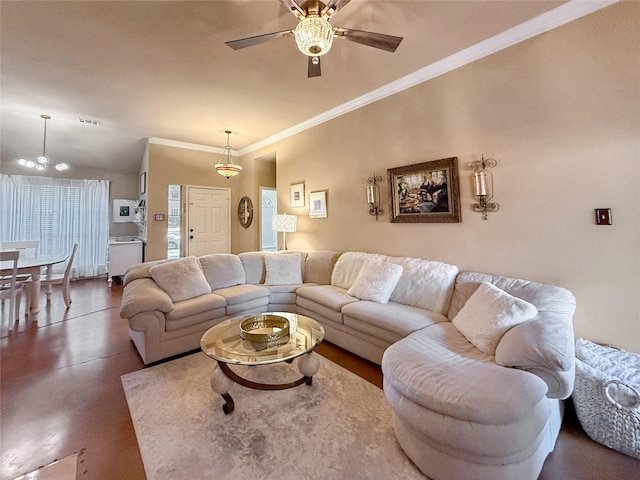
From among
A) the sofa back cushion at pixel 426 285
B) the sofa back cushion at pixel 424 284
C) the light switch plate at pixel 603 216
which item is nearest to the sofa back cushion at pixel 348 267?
the sofa back cushion at pixel 424 284

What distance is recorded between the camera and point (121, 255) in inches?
223

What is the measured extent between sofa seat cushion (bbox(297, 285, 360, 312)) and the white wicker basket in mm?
1722

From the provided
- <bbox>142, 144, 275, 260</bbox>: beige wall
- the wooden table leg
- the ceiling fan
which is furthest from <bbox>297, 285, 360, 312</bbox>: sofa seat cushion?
the wooden table leg

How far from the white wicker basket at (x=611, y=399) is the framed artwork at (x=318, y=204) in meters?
3.20

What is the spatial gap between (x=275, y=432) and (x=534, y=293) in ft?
6.81

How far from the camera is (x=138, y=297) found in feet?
7.86

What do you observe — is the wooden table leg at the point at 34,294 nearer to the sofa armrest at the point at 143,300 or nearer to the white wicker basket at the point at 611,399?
the sofa armrest at the point at 143,300

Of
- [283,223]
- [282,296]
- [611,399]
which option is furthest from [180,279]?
[611,399]

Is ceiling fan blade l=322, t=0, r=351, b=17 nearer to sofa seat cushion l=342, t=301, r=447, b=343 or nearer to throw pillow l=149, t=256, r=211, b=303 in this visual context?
sofa seat cushion l=342, t=301, r=447, b=343

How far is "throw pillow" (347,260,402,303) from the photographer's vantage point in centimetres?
268

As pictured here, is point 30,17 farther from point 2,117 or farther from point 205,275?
point 2,117

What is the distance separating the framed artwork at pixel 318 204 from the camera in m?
4.11

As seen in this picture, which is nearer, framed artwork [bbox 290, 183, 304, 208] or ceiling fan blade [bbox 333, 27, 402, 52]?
ceiling fan blade [bbox 333, 27, 402, 52]

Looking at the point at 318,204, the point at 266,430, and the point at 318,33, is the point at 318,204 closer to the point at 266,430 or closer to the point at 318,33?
the point at 318,33
